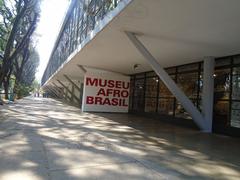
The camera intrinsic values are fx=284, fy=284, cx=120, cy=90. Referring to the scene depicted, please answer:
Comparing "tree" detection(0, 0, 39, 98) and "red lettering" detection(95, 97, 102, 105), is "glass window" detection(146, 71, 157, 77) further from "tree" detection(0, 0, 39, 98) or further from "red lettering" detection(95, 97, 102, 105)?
"tree" detection(0, 0, 39, 98)

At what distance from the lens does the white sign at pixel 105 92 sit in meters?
17.3

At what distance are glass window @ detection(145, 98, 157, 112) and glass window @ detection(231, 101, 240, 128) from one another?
6.36 metres

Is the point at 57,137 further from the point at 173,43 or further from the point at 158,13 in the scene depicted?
the point at 173,43

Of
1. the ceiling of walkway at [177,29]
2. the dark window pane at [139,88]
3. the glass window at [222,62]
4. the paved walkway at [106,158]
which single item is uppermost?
the ceiling of walkway at [177,29]

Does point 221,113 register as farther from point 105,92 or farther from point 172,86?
point 105,92

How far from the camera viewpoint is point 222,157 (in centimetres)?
576

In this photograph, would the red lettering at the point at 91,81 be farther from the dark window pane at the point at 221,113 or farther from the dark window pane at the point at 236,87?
the dark window pane at the point at 236,87

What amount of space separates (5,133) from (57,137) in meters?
1.33

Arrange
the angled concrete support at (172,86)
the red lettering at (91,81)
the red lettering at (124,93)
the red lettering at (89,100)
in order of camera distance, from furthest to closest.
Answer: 1. the red lettering at (124,93)
2. the red lettering at (89,100)
3. the red lettering at (91,81)
4. the angled concrete support at (172,86)

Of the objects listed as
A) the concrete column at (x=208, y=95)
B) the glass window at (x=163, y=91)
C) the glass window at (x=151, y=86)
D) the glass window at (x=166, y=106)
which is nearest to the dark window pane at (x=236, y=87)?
the concrete column at (x=208, y=95)

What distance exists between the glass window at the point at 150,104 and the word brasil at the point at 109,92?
188 cm

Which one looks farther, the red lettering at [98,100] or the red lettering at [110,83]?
the red lettering at [110,83]

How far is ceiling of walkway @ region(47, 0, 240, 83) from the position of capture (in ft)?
19.9

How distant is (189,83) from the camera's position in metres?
12.8
